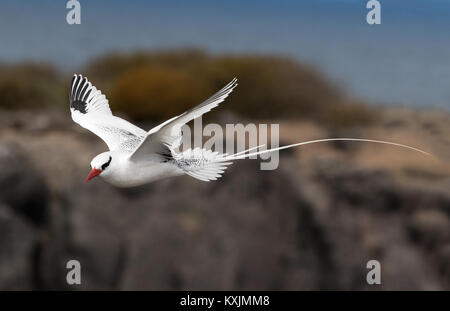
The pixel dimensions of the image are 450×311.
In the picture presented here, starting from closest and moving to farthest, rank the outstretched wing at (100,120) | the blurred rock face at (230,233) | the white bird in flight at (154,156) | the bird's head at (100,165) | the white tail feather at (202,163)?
the white bird in flight at (154,156), the bird's head at (100,165), the white tail feather at (202,163), the outstretched wing at (100,120), the blurred rock face at (230,233)

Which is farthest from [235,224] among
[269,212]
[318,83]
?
[318,83]

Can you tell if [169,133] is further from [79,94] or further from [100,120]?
[79,94]

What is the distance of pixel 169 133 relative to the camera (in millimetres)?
3566

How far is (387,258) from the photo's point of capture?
890 centimetres

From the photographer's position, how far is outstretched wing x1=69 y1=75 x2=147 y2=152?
13.7 feet

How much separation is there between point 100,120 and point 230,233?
4579 millimetres

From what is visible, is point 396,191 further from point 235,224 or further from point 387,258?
point 235,224

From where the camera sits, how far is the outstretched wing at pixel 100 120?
4.17m

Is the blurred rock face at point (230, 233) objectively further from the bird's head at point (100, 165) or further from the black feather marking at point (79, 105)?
the bird's head at point (100, 165)

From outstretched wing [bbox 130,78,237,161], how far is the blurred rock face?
494 cm

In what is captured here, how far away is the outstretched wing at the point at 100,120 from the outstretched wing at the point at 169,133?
0.30 m

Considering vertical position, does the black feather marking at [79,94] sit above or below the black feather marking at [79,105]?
above

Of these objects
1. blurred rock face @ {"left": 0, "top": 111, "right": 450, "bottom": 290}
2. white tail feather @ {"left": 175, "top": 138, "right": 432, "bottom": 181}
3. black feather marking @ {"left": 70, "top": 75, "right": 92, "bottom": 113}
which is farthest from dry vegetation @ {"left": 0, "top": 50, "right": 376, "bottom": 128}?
white tail feather @ {"left": 175, "top": 138, "right": 432, "bottom": 181}

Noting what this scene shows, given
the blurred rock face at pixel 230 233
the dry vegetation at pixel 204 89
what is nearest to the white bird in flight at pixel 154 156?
the blurred rock face at pixel 230 233
